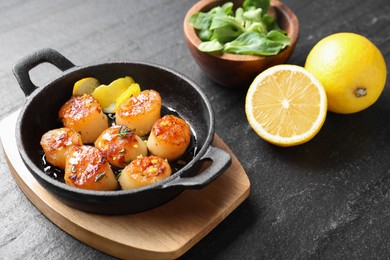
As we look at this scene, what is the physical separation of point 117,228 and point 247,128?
648 mm

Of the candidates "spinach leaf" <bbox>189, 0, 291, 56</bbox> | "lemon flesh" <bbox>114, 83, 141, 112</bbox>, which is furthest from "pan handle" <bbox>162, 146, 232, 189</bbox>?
"spinach leaf" <bbox>189, 0, 291, 56</bbox>

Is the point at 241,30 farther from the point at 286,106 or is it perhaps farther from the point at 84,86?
the point at 84,86

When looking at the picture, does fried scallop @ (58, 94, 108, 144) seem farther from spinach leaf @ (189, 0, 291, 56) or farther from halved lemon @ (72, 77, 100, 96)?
spinach leaf @ (189, 0, 291, 56)

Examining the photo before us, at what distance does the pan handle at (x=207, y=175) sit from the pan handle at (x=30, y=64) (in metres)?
0.62

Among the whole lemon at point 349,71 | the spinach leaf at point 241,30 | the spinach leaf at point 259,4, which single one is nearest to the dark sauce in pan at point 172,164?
the spinach leaf at point 241,30

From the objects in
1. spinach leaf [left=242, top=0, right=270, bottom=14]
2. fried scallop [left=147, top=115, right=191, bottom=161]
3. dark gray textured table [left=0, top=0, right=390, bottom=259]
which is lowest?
dark gray textured table [left=0, top=0, right=390, bottom=259]

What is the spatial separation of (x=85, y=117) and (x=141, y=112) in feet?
0.57

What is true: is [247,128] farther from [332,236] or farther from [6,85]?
[6,85]

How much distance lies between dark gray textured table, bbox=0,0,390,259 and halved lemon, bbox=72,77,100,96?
0.34 m

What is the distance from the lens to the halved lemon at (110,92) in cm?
164

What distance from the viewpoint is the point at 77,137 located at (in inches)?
58.0

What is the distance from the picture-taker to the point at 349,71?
165 centimetres

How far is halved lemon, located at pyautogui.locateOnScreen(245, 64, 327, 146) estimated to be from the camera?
1611mm

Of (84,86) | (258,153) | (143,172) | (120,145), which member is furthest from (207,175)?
(84,86)
